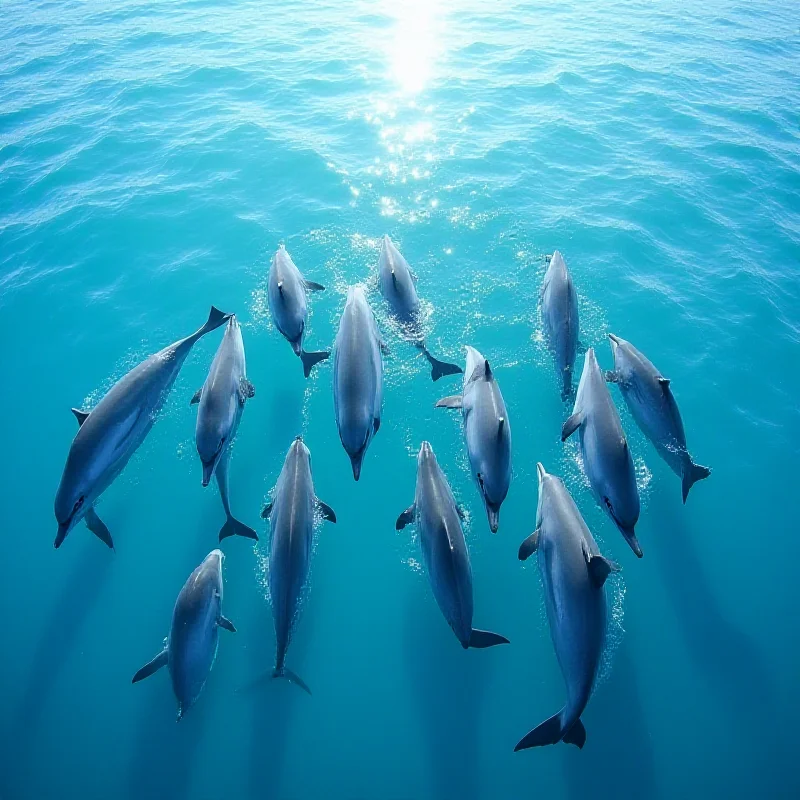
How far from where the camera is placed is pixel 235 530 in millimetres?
8531

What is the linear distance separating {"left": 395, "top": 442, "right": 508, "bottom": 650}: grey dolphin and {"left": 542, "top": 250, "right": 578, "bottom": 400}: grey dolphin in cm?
343

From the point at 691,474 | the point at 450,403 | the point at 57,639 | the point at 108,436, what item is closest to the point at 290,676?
the point at 57,639

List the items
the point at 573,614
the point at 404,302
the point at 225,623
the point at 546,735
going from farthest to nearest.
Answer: the point at 404,302, the point at 225,623, the point at 546,735, the point at 573,614

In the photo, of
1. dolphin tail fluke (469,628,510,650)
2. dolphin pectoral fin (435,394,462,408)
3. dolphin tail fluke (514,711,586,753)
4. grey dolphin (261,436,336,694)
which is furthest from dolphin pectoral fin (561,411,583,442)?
grey dolphin (261,436,336,694)

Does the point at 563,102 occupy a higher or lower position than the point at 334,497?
higher

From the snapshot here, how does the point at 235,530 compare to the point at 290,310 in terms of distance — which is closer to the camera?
the point at 235,530

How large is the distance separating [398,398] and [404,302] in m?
1.92

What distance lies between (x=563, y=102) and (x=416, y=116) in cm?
542

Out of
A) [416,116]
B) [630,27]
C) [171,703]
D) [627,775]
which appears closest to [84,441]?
[171,703]

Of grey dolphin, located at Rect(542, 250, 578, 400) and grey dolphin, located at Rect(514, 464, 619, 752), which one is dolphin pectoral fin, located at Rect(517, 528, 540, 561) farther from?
grey dolphin, located at Rect(542, 250, 578, 400)

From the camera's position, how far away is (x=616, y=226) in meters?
14.0

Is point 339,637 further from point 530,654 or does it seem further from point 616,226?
point 616,226

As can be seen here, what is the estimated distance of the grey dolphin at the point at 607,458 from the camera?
23.1ft

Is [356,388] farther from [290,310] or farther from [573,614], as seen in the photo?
[573,614]
